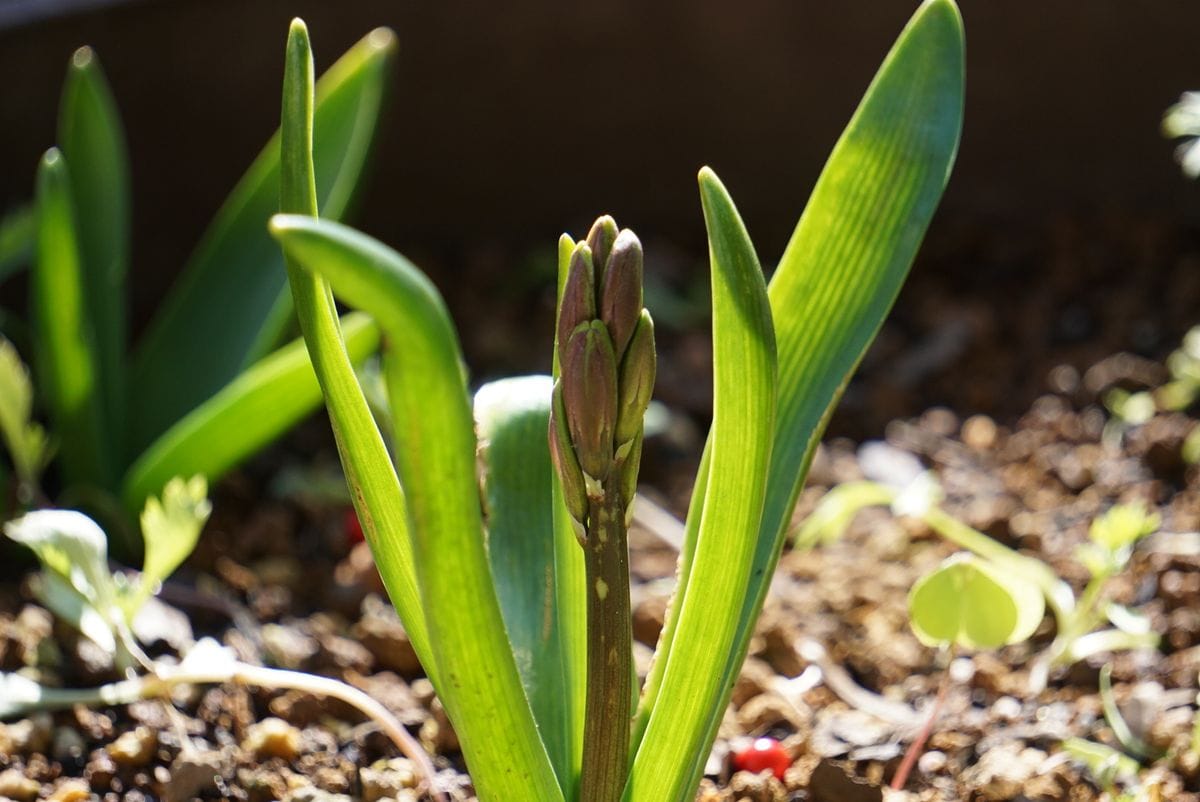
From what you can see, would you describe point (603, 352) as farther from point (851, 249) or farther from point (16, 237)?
point (16, 237)

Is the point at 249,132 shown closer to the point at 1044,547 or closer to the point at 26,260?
the point at 26,260

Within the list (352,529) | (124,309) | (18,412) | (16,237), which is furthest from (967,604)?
(16,237)

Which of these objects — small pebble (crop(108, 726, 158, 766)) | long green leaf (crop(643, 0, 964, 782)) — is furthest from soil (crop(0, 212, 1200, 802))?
long green leaf (crop(643, 0, 964, 782))

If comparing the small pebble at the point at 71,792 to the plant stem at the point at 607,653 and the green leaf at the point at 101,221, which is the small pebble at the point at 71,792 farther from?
the green leaf at the point at 101,221

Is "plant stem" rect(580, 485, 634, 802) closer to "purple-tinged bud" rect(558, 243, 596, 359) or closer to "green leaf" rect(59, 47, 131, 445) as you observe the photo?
"purple-tinged bud" rect(558, 243, 596, 359)

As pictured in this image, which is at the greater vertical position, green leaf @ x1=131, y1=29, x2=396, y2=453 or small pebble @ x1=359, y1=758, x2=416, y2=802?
green leaf @ x1=131, y1=29, x2=396, y2=453

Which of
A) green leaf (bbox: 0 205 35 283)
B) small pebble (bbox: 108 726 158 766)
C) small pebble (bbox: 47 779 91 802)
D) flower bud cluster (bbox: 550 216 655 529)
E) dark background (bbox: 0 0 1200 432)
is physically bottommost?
small pebble (bbox: 47 779 91 802)

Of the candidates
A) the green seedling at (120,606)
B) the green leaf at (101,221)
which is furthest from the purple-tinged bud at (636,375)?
the green leaf at (101,221)
